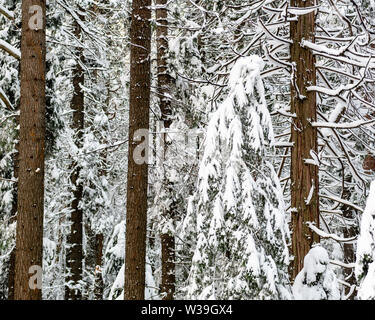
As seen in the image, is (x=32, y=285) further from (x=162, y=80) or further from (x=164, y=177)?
(x=162, y=80)

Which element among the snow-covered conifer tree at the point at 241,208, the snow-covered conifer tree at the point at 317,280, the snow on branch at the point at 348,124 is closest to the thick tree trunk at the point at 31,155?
the snow-covered conifer tree at the point at 241,208

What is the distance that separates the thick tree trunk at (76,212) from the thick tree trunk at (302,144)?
875 centimetres

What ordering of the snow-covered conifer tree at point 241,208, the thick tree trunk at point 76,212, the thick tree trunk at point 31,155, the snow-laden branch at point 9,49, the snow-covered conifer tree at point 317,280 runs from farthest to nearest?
the thick tree trunk at point 76,212
the snow-laden branch at point 9,49
the thick tree trunk at point 31,155
the snow-covered conifer tree at point 317,280
the snow-covered conifer tree at point 241,208

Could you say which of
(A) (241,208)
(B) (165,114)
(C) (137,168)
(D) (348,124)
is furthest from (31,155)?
(B) (165,114)

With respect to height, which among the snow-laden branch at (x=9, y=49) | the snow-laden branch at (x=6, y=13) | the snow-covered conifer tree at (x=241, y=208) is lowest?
→ the snow-covered conifer tree at (x=241, y=208)

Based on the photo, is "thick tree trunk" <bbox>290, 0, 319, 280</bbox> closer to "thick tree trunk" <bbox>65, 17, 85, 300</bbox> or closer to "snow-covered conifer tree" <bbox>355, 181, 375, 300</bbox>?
"snow-covered conifer tree" <bbox>355, 181, 375, 300</bbox>

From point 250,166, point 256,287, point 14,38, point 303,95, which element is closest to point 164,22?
point 14,38

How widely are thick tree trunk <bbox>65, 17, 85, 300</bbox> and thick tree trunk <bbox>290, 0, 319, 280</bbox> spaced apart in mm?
8748

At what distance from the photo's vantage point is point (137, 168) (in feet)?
25.6

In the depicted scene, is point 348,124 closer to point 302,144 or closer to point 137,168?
point 302,144

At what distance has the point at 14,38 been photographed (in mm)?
9586

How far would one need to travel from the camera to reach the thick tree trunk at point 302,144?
5.77 m

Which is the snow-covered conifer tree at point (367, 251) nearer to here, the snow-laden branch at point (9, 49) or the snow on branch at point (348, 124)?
the snow on branch at point (348, 124)

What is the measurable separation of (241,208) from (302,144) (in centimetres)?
169
